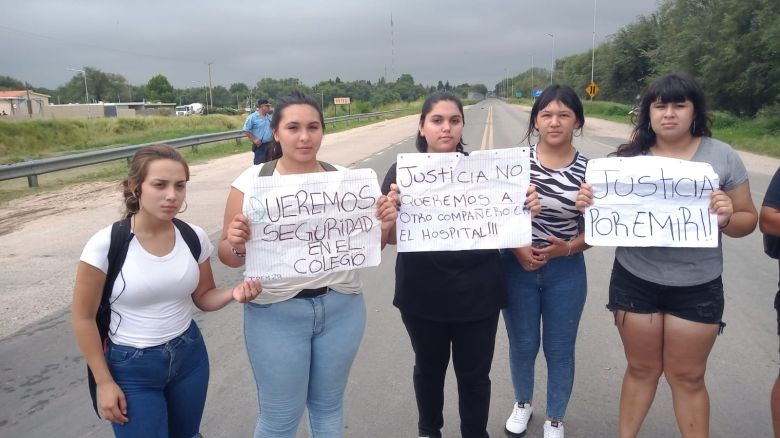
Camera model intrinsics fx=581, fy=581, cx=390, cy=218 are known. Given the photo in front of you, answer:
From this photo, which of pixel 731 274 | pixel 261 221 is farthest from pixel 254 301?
pixel 731 274

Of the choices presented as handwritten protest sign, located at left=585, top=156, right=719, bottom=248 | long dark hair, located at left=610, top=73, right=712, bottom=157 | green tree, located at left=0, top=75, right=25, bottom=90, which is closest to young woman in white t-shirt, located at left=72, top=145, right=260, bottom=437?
handwritten protest sign, located at left=585, top=156, right=719, bottom=248

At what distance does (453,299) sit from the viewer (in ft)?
8.91

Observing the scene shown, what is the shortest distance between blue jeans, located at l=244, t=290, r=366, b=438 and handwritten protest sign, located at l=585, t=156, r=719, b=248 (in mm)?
1244

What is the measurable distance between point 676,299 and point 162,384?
7.20 feet

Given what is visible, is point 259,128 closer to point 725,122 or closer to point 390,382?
point 390,382

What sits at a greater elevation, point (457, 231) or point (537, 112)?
point (537, 112)

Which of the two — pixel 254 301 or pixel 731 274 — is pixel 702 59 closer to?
pixel 731 274

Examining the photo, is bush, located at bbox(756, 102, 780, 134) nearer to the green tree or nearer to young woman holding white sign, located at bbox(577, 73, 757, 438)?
young woman holding white sign, located at bbox(577, 73, 757, 438)

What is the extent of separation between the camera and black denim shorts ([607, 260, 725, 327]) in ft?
8.38

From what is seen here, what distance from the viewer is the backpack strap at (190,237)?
7.83 ft

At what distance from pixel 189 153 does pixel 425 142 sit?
19535 mm

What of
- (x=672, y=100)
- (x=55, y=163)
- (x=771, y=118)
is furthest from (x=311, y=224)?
(x=771, y=118)

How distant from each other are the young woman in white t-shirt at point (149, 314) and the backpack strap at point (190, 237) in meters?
0.02

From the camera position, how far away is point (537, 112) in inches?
119
